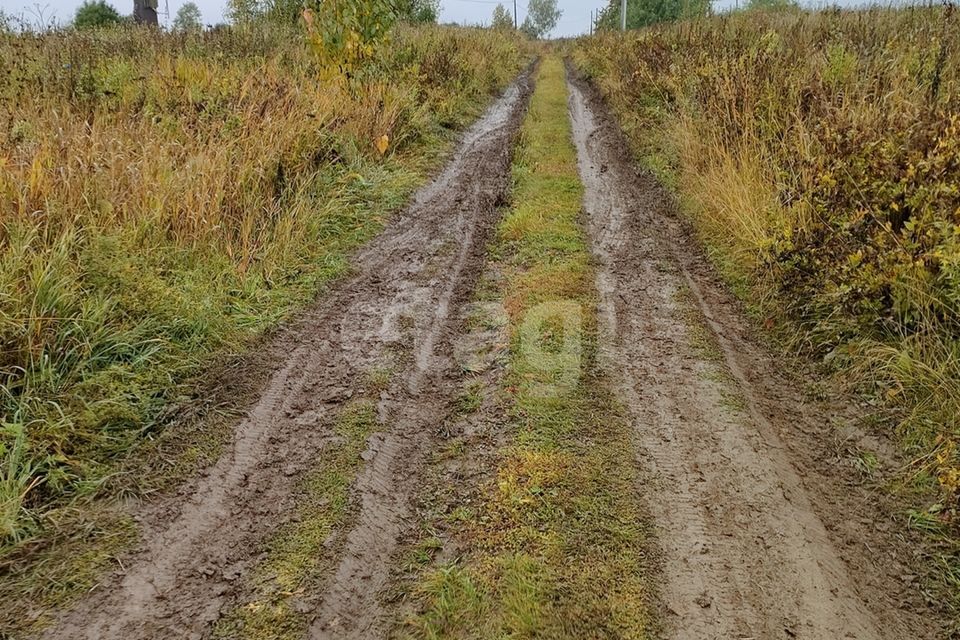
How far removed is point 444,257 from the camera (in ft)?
16.6

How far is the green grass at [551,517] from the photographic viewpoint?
1980 mm

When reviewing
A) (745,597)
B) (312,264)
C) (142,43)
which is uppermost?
(142,43)

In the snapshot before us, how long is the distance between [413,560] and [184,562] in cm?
88

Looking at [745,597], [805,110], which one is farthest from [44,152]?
[805,110]

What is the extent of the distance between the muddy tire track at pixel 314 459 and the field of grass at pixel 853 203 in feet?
7.33

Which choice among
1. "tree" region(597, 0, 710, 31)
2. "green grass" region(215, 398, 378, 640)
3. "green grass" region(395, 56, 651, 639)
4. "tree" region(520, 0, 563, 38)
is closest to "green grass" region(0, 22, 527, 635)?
"green grass" region(215, 398, 378, 640)

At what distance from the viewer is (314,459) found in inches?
109

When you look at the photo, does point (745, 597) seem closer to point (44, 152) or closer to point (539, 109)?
point (44, 152)

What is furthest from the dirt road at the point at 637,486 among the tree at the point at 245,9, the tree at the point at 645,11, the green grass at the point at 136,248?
the tree at the point at 645,11

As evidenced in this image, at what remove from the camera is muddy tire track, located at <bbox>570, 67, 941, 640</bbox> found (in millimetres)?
2029

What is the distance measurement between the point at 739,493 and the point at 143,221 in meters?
3.94

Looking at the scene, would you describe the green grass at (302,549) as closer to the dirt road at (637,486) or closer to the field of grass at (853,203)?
the dirt road at (637,486)

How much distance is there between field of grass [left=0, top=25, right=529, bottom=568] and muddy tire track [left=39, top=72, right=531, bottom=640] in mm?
374

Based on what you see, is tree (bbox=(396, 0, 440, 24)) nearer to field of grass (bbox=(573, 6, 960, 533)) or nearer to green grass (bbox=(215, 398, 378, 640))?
field of grass (bbox=(573, 6, 960, 533))
